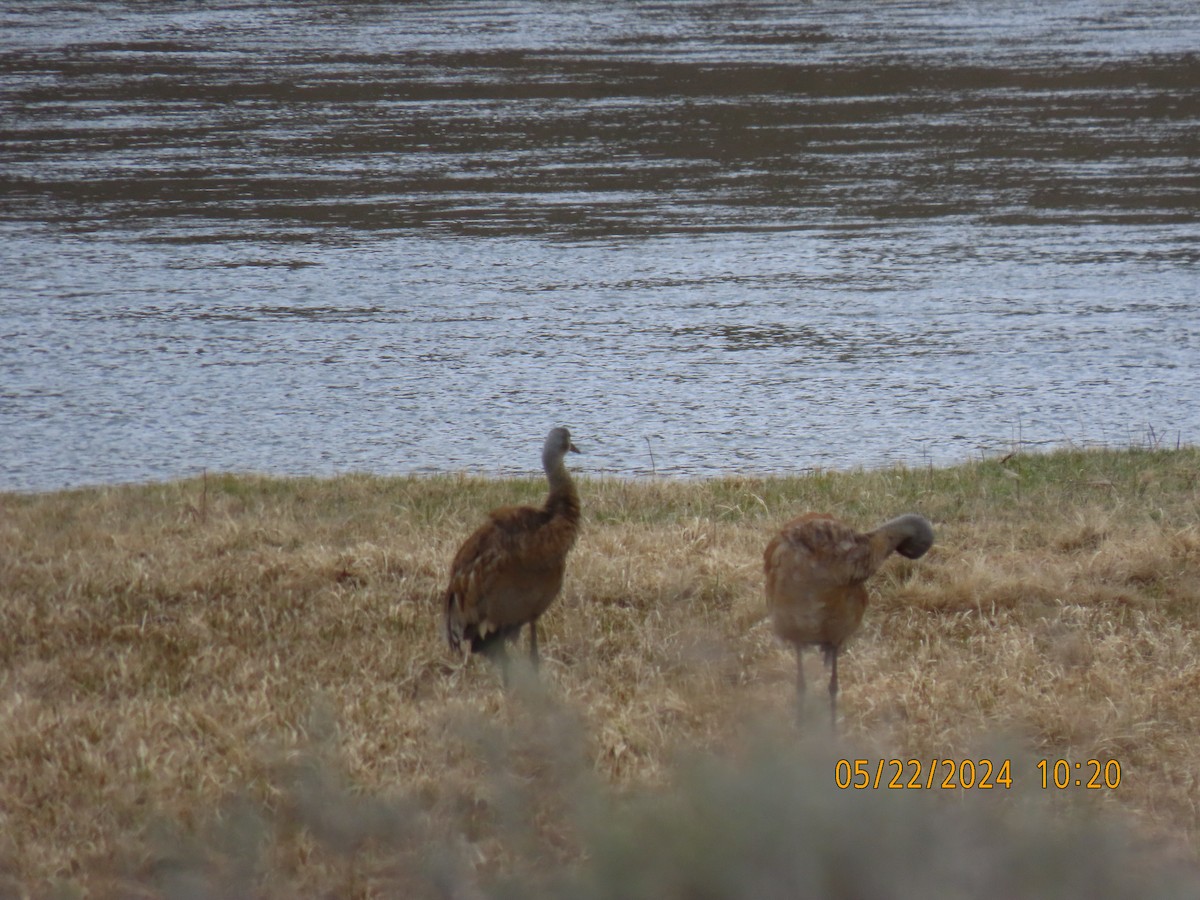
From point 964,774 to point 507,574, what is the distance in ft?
5.60

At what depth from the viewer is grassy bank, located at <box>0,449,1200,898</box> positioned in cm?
Result: 254

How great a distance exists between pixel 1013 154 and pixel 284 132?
7.78 m

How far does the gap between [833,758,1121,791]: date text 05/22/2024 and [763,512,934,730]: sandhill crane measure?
0.54 m

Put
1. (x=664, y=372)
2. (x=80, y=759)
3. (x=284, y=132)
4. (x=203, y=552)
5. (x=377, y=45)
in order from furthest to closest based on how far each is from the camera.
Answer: (x=377, y=45)
(x=284, y=132)
(x=664, y=372)
(x=203, y=552)
(x=80, y=759)

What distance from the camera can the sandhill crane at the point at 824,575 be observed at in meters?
4.90

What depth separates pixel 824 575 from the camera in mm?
4875

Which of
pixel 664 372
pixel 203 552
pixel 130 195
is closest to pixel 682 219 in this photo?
pixel 664 372

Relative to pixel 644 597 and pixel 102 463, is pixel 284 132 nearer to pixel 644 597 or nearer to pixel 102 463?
pixel 102 463

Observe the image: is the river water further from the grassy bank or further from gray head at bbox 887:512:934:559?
gray head at bbox 887:512:934:559

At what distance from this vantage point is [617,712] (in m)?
5.19

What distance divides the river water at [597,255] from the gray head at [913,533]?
11.6 feet
